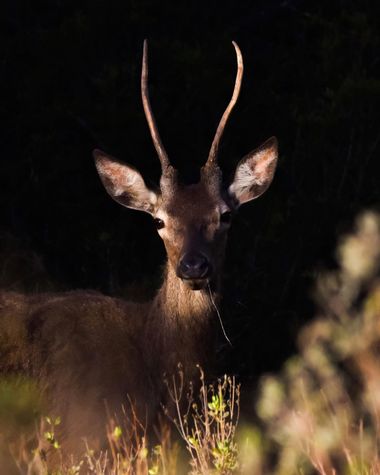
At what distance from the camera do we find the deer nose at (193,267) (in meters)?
7.21

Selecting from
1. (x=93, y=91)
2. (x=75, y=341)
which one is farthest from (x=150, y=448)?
(x=93, y=91)

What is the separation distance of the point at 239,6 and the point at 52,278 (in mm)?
3887

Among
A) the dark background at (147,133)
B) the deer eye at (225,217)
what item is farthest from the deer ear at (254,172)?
the dark background at (147,133)

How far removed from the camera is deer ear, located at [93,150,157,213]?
8156mm

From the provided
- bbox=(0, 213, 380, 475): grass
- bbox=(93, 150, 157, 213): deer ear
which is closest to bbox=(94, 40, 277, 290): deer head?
bbox=(93, 150, 157, 213): deer ear

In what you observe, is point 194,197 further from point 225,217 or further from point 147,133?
point 147,133

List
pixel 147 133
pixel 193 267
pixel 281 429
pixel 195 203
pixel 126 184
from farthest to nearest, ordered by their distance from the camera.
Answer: pixel 147 133, pixel 126 184, pixel 195 203, pixel 193 267, pixel 281 429

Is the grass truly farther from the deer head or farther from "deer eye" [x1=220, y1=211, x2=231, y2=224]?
"deer eye" [x1=220, y1=211, x2=231, y2=224]

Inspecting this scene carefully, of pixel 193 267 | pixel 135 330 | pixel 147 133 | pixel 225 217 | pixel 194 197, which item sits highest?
pixel 194 197

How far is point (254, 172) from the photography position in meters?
8.46

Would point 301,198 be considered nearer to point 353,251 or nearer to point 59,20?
point 59,20

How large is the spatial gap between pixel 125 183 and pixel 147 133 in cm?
326

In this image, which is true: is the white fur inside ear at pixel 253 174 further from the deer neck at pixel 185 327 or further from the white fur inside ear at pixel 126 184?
the deer neck at pixel 185 327

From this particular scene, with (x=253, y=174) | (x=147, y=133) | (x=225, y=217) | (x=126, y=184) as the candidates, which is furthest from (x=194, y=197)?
(x=147, y=133)
